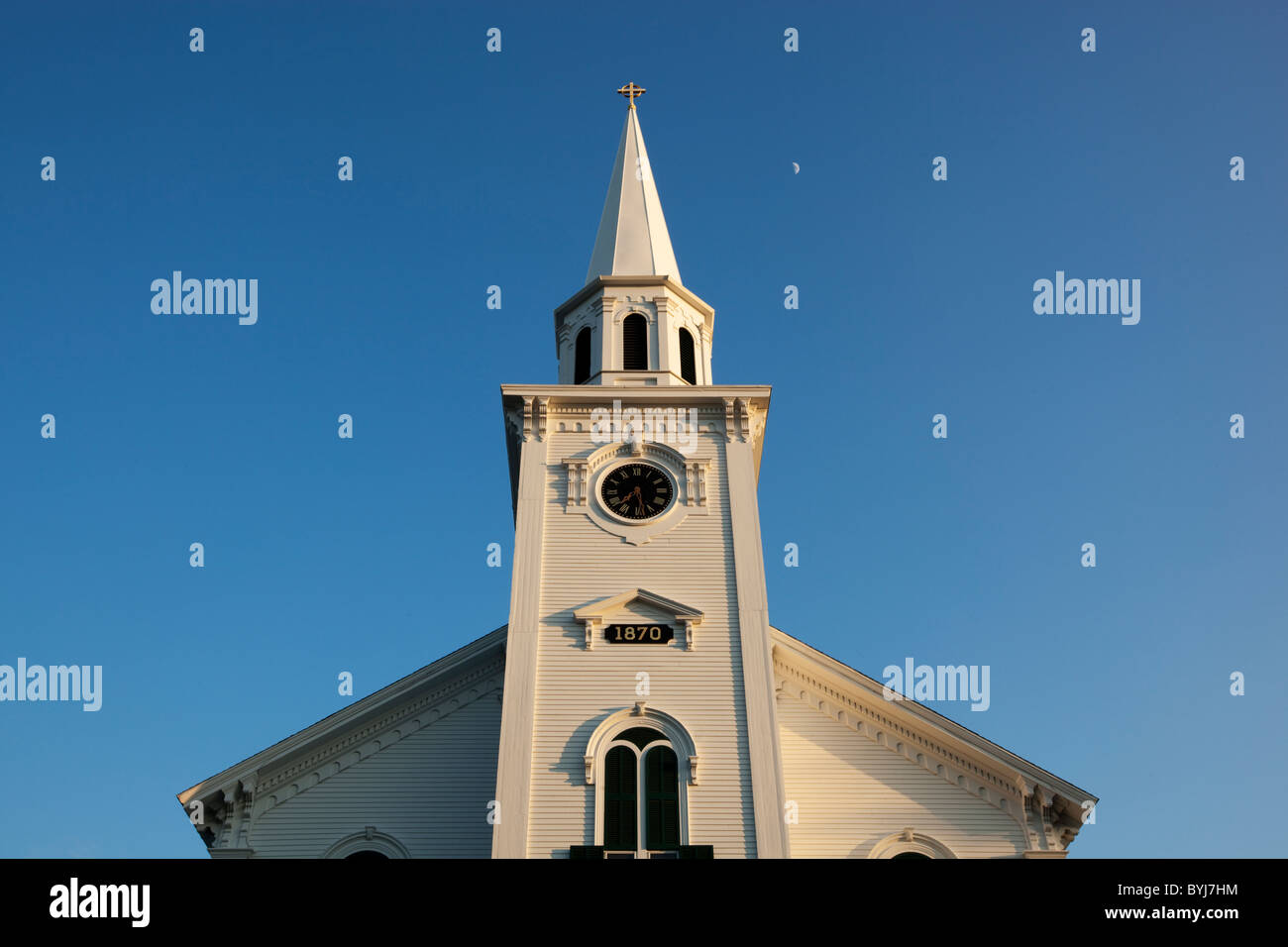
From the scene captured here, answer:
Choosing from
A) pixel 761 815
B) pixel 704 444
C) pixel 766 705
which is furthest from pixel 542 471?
pixel 761 815

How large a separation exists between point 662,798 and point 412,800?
5672mm

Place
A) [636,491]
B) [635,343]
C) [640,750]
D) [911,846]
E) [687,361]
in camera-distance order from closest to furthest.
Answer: [640,750] → [911,846] → [636,491] → [635,343] → [687,361]

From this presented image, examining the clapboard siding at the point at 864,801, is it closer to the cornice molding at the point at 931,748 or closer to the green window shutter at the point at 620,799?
the cornice molding at the point at 931,748

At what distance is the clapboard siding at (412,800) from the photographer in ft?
82.8

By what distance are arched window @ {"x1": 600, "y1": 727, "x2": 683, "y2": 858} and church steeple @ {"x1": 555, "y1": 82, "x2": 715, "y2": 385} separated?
9.72 metres

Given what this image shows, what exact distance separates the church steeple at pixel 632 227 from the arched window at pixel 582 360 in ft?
7.09

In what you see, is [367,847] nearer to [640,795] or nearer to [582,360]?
[640,795]

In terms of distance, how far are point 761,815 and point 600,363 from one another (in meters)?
12.6

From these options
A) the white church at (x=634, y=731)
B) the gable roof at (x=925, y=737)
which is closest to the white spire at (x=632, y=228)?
the white church at (x=634, y=731)

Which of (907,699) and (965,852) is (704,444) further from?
(965,852)

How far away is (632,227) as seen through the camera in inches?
1383

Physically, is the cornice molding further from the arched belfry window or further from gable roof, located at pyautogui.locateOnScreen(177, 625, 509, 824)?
gable roof, located at pyautogui.locateOnScreen(177, 625, 509, 824)

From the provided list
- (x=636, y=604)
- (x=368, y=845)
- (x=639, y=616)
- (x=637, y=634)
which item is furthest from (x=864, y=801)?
(x=368, y=845)
